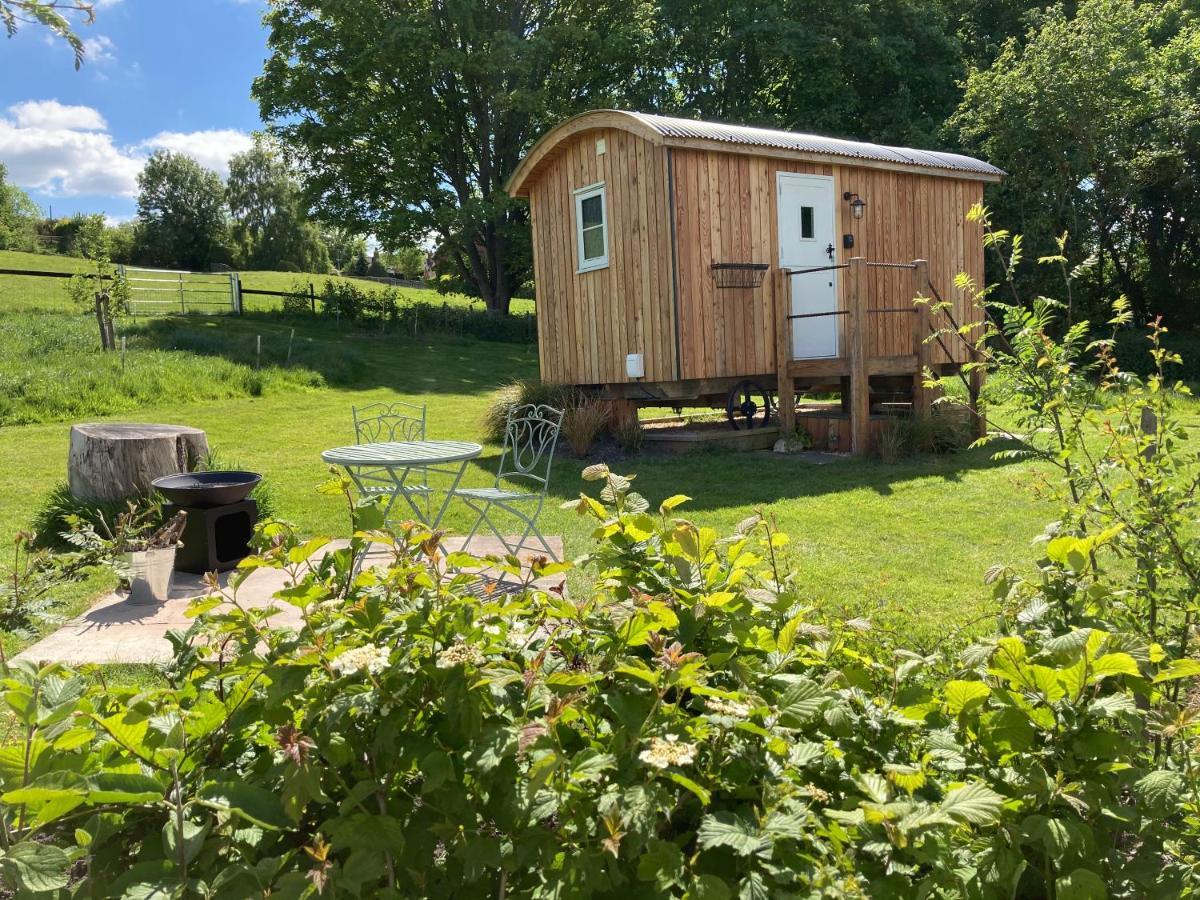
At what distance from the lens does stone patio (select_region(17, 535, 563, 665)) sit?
3.42 m

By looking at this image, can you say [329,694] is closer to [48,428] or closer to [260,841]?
[260,841]

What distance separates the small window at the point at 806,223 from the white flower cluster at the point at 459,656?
9727 millimetres

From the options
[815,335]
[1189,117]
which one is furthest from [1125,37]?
[815,335]

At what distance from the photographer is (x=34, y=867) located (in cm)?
98

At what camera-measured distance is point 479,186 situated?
24.9 m

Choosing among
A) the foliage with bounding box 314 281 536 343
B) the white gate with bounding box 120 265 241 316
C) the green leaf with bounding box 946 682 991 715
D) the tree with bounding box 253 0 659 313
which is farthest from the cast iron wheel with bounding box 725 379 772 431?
the white gate with bounding box 120 265 241 316

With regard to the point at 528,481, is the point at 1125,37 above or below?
above

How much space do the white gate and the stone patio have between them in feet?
64.9

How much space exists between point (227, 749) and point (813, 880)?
2.75 ft

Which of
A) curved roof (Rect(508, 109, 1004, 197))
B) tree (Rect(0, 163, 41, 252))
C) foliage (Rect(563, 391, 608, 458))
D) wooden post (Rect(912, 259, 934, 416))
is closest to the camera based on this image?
curved roof (Rect(508, 109, 1004, 197))

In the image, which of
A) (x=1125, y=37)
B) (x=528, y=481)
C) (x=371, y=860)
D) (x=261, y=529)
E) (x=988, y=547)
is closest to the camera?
(x=371, y=860)

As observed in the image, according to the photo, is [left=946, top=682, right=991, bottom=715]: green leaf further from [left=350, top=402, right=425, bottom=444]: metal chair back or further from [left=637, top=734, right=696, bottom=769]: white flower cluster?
[left=350, top=402, right=425, bottom=444]: metal chair back

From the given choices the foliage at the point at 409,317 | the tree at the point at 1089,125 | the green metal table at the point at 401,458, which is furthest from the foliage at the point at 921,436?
the foliage at the point at 409,317

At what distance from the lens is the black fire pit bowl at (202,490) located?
466 cm
